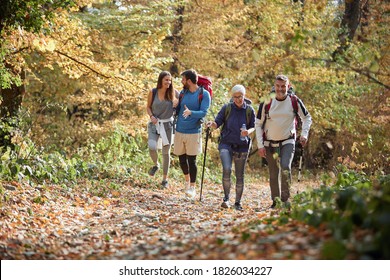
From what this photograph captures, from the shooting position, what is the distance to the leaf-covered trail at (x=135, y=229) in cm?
508

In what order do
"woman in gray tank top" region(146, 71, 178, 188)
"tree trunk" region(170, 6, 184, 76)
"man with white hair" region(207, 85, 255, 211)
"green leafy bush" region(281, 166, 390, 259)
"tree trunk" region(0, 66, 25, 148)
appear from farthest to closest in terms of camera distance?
1. "tree trunk" region(170, 6, 184, 76)
2. "woman in gray tank top" region(146, 71, 178, 188)
3. "tree trunk" region(0, 66, 25, 148)
4. "man with white hair" region(207, 85, 255, 211)
5. "green leafy bush" region(281, 166, 390, 259)

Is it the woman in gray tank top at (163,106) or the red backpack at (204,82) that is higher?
the red backpack at (204,82)

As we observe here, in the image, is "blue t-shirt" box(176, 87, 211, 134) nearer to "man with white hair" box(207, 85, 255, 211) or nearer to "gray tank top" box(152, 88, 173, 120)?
"gray tank top" box(152, 88, 173, 120)

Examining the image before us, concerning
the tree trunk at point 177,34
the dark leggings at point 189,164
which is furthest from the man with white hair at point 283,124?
the tree trunk at point 177,34

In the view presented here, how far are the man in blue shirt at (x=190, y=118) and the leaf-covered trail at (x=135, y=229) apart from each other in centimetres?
86

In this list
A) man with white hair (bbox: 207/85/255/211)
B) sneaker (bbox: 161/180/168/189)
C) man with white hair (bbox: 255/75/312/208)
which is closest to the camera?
man with white hair (bbox: 255/75/312/208)

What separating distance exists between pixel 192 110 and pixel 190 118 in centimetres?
17

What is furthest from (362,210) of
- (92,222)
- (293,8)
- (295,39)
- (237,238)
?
(293,8)

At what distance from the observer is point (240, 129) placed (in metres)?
9.67

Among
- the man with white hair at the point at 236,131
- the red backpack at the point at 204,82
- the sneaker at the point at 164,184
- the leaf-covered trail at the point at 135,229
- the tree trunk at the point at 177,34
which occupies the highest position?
the tree trunk at the point at 177,34

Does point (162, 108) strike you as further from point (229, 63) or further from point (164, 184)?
point (229, 63)

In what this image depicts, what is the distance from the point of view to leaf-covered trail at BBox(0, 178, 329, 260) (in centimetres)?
508

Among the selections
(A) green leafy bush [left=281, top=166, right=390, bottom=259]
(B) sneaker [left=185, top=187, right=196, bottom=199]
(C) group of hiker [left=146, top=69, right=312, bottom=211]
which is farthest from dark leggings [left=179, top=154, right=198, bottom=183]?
(A) green leafy bush [left=281, top=166, right=390, bottom=259]

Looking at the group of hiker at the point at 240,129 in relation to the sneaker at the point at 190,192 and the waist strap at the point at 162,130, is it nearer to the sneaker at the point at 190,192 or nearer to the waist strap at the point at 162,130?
the sneaker at the point at 190,192
